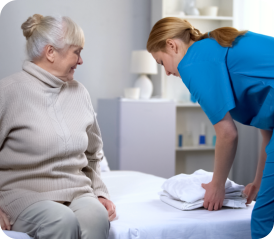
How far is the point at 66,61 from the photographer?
1.37 metres

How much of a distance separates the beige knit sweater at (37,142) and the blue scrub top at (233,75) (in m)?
0.46

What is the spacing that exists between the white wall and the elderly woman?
2.04 m

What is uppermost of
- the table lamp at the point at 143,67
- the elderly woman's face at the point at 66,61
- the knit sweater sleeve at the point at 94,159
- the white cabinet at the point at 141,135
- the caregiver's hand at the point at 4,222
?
the elderly woman's face at the point at 66,61

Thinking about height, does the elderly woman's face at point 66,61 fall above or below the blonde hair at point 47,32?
below

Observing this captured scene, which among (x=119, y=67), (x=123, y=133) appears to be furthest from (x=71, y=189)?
(x=119, y=67)

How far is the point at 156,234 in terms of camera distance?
127 cm

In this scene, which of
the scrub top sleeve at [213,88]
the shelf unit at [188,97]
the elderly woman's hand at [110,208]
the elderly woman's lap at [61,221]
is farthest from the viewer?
the shelf unit at [188,97]

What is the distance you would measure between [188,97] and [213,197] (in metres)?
2.43

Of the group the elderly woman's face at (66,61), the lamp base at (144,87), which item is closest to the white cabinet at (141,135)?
the lamp base at (144,87)

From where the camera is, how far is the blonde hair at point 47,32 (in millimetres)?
1331

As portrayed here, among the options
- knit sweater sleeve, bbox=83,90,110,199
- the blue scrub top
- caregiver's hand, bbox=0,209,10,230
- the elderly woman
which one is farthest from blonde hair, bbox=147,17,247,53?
caregiver's hand, bbox=0,209,10,230

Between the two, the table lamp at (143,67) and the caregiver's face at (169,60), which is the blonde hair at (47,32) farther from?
the table lamp at (143,67)

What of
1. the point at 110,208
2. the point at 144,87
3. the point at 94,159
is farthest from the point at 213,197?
the point at 144,87

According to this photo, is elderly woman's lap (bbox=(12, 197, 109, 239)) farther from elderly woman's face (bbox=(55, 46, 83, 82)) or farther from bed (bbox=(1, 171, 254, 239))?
elderly woman's face (bbox=(55, 46, 83, 82))
